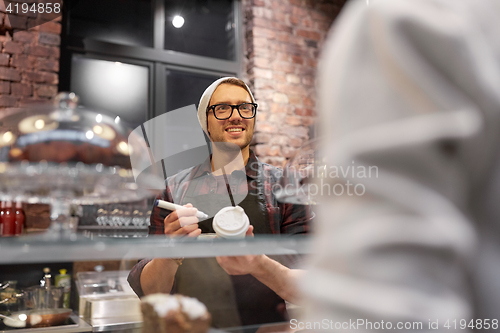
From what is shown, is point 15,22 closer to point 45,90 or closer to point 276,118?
point 45,90

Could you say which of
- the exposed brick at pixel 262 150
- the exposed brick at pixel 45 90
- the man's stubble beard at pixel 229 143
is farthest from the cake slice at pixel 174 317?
the exposed brick at pixel 262 150

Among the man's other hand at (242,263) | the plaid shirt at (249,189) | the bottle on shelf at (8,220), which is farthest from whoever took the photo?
the bottle on shelf at (8,220)

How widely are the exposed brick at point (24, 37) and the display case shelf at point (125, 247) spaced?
2.27 metres

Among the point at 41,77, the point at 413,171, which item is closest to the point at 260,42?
the point at 41,77

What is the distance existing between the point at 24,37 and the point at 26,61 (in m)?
0.15

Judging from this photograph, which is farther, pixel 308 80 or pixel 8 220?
pixel 308 80

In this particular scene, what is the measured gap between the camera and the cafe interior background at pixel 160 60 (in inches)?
87.3

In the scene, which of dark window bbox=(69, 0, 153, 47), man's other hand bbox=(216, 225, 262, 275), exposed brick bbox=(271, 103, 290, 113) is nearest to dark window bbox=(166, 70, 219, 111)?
dark window bbox=(69, 0, 153, 47)

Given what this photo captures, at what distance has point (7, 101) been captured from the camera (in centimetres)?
214

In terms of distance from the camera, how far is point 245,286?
1166 mm

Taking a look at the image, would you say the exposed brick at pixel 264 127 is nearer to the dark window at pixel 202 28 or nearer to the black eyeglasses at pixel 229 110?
the dark window at pixel 202 28

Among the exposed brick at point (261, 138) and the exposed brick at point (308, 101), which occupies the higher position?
the exposed brick at point (308, 101)

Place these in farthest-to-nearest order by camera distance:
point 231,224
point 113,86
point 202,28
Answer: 1. point 202,28
2. point 113,86
3. point 231,224

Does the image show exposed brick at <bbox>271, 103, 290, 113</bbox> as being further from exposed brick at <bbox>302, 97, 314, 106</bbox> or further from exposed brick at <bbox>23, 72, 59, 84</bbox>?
exposed brick at <bbox>23, 72, 59, 84</bbox>
